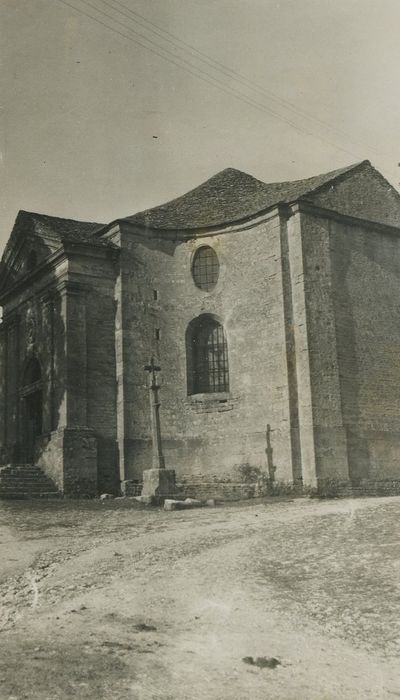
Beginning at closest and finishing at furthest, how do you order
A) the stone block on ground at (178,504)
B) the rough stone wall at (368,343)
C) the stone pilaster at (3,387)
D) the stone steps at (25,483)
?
1. the stone block on ground at (178,504)
2. the stone steps at (25,483)
3. the rough stone wall at (368,343)
4. the stone pilaster at (3,387)

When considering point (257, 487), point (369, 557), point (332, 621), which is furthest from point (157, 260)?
point (332, 621)

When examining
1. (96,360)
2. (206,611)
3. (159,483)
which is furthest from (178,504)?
(206,611)

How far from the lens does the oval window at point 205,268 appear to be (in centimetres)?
2055

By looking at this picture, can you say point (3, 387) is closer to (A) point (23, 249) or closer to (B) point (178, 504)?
(A) point (23, 249)

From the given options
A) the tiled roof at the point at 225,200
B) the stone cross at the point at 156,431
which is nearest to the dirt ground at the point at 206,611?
the stone cross at the point at 156,431

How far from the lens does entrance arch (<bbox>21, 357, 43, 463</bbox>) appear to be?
22078 millimetres

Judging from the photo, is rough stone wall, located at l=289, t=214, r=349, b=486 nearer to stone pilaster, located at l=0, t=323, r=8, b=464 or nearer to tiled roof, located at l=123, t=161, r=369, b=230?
tiled roof, located at l=123, t=161, r=369, b=230

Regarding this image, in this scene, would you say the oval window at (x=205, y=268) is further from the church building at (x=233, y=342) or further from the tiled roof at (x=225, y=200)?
the tiled roof at (x=225, y=200)

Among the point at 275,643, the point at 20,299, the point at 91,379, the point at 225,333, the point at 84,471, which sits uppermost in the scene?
the point at 20,299

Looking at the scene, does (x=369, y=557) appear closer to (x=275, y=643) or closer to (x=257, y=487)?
(x=275, y=643)

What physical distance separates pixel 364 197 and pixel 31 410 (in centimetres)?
1268

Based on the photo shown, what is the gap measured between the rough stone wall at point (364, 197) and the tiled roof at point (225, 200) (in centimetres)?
29

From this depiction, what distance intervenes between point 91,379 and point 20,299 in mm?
5597

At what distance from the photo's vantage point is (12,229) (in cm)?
2336
